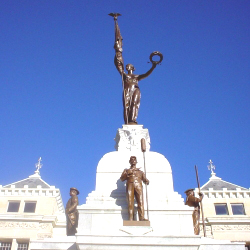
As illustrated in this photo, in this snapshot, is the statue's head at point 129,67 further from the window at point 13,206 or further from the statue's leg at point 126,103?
the window at point 13,206

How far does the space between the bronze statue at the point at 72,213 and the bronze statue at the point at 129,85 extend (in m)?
3.66

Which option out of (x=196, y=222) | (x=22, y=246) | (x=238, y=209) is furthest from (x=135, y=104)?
(x=238, y=209)

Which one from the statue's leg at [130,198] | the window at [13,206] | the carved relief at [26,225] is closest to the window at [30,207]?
the window at [13,206]

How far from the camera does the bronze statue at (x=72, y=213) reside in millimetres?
9578

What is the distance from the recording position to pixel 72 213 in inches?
387

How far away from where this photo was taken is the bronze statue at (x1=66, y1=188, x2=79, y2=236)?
31.4 feet

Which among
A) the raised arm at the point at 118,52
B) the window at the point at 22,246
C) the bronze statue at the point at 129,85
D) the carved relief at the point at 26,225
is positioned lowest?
the window at the point at 22,246

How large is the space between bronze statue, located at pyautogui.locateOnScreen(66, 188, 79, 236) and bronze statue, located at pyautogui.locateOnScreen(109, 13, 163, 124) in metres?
3.66

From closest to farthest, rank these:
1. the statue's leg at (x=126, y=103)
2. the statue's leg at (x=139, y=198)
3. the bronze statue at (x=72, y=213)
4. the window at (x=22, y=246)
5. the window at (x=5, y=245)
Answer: the statue's leg at (x=139, y=198) < the bronze statue at (x=72, y=213) < the statue's leg at (x=126, y=103) < the window at (x=5, y=245) < the window at (x=22, y=246)

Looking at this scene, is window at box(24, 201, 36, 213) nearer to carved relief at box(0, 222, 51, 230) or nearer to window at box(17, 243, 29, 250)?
carved relief at box(0, 222, 51, 230)

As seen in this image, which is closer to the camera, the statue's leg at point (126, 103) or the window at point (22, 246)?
the statue's leg at point (126, 103)

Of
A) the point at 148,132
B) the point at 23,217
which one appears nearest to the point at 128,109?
the point at 148,132

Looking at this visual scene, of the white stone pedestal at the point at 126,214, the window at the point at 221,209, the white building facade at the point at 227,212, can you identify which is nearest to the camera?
the white stone pedestal at the point at 126,214

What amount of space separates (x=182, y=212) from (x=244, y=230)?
20800mm
